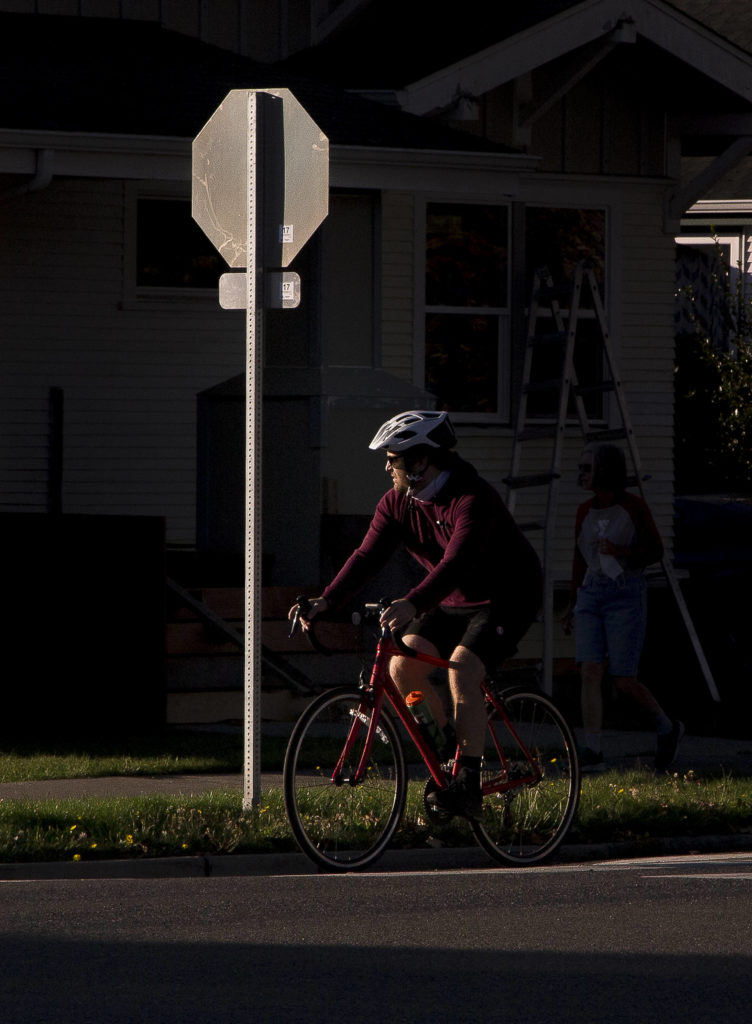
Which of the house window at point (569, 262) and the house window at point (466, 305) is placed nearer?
the house window at point (466, 305)

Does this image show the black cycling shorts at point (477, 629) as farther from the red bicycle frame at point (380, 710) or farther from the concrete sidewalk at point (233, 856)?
the concrete sidewalk at point (233, 856)

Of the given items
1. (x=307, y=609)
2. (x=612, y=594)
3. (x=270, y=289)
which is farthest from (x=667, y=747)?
(x=270, y=289)

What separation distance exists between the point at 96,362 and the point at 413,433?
866 centimetres

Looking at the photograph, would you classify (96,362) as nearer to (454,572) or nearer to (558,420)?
(558,420)

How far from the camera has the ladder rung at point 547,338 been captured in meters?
15.8

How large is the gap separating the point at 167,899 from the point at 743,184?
22147mm

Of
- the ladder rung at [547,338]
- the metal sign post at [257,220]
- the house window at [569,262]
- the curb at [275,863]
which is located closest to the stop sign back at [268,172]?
the metal sign post at [257,220]

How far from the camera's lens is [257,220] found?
8750 mm

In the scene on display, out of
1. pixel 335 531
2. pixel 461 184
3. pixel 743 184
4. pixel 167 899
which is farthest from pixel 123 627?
pixel 743 184

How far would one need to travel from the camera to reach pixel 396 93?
50.6 feet

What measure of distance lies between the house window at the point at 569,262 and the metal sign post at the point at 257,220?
28.4 feet

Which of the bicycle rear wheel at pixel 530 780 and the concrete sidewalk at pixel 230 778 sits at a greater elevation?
the bicycle rear wheel at pixel 530 780

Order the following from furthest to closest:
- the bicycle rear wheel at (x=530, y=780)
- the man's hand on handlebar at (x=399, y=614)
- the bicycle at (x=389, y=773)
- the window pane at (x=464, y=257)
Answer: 1. the window pane at (x=464, y=257)
2. the bicycle rear wheel at (x=530, y=780)
3. the bicycle at (x=389, y=773)
4. the man's hand on handlebar at (x=399, y=614)

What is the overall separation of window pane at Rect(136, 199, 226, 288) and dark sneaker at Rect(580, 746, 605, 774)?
7.11m
